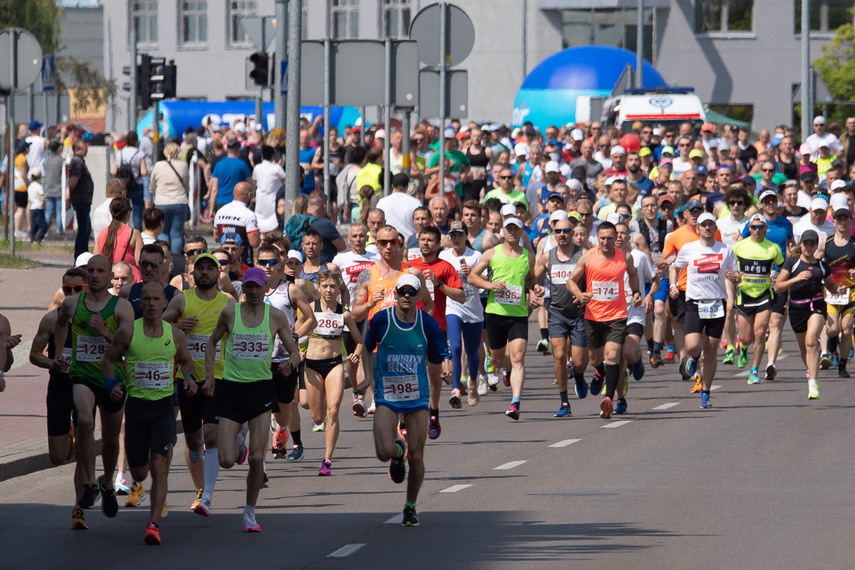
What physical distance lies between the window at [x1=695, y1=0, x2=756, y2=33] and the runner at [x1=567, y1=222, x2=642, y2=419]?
148 feet

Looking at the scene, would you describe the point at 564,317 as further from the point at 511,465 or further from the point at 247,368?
the point at 247,368

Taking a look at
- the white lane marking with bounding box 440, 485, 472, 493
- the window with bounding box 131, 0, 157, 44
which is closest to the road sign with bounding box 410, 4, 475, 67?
the white lane marking with bounding box 440, 485, 472, 493

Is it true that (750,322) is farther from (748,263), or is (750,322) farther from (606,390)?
(606,390)

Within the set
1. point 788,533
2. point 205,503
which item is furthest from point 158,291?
point 788,533

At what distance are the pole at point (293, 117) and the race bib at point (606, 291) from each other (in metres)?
5.09

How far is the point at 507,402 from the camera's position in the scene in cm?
1611

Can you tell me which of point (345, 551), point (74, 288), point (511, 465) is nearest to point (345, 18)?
point (511, 465)

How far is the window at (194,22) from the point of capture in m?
63.9

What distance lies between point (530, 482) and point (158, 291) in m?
3.24

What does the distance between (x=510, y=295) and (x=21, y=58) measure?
8891 millimetres

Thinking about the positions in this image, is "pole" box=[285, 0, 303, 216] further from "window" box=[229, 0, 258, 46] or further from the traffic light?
"window" box=[229, 0, 258, 46]

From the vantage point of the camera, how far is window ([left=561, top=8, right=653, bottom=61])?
58.0 meters

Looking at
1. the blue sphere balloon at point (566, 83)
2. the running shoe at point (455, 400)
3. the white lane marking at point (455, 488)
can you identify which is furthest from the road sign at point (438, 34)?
the blue sphere balloon at point (566, 83)

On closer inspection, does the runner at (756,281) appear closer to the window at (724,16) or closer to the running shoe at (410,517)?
the running shoe at (410,517)
